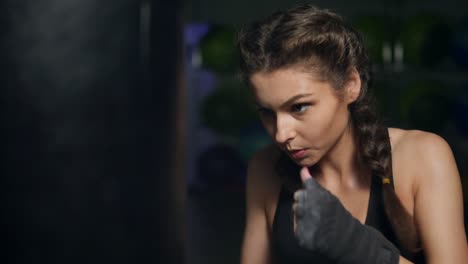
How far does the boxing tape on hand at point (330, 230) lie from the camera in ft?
3.49

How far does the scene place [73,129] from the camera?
1.00m

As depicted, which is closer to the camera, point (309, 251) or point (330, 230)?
point (330, 230)

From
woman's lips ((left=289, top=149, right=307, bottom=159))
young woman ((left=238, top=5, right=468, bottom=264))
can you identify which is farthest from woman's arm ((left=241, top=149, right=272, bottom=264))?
woman's lips ((left=289, top=149, right=307, bottom=159))

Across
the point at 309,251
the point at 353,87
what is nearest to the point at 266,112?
the point at 353,87

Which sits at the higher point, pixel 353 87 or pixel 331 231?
pixel 353 87

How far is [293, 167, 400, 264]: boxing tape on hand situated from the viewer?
106cm

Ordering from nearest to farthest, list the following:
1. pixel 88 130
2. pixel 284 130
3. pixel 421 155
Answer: pixel 88 130 → pixel 284 130 → pixel 421 155

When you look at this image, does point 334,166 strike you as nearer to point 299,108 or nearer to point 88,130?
point 299,108

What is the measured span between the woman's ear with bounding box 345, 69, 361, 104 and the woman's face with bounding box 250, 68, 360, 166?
0.03m

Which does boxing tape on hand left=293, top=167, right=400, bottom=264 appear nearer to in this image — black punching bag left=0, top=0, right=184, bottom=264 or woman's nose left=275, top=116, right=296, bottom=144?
woman's nose left=275, top=116, right=296, bottom=144

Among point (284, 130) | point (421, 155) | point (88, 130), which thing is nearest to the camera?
point (88, 130)

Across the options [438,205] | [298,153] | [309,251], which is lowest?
[309,251]

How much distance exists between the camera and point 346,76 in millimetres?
1231

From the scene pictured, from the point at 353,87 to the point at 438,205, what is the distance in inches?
10.6
